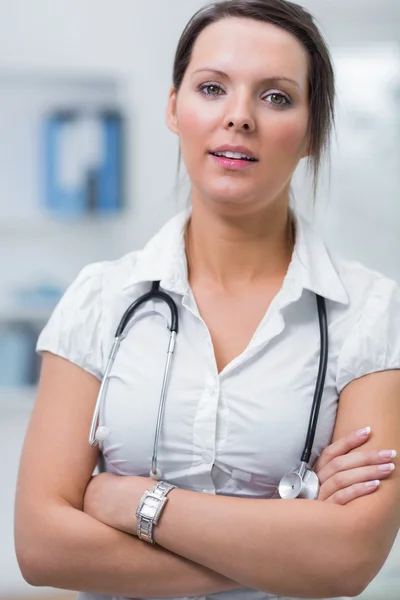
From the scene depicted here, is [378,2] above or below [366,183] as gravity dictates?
above

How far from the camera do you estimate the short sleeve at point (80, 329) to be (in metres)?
1.29

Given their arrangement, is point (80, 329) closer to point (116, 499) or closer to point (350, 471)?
point (116, 499)

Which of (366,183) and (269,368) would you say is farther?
(366,183)

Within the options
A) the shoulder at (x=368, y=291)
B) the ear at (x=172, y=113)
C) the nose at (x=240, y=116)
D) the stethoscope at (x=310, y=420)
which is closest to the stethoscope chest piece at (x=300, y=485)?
the stethoscope at (x=310, y=420)

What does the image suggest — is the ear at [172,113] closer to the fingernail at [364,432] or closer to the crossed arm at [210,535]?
the crossed arm at [210,535]

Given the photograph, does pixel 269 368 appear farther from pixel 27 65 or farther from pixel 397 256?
pixel 27 65

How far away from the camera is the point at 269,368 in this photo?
4.07ft

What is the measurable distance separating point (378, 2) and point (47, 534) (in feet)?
8.45

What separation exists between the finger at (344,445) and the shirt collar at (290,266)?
22 centimetres

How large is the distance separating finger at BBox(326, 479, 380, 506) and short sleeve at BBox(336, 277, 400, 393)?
16 centimetres

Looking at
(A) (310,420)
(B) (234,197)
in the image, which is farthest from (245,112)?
(A) (310,420)

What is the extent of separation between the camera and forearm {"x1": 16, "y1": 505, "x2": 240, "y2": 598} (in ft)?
3.82

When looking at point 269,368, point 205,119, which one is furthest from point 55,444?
point 205,119

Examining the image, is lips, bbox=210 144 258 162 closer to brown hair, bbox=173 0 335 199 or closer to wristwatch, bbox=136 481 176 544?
brown hair, bbox=173 0 335 199
